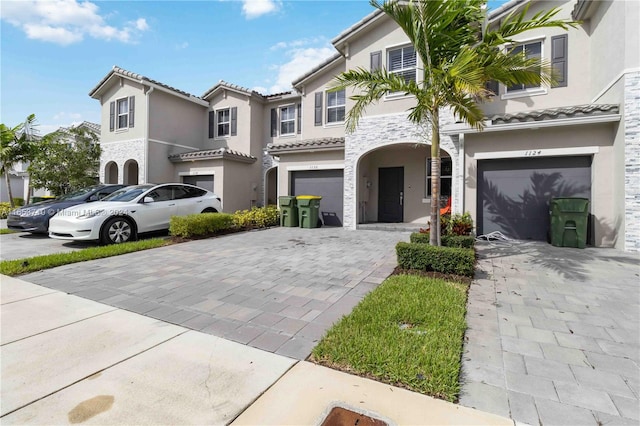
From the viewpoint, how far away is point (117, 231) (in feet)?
26.5

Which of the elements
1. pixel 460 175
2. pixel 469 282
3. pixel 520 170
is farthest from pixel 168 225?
pixel 520 170

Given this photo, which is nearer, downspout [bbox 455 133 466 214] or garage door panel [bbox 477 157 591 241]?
garage door panel [bbox 477 157 591 241]

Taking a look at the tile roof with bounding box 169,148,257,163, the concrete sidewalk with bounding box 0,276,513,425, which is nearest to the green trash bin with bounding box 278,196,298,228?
the tile roof with bounding box 169,148,257,163

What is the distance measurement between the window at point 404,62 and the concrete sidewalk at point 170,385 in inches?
404

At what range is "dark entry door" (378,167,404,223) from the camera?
12.5 metres

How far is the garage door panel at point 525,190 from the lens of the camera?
8.21 meters

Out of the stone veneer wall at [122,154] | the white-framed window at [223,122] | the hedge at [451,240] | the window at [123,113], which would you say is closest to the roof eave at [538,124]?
the hedge at [451,240]

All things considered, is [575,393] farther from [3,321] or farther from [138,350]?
[3,321]

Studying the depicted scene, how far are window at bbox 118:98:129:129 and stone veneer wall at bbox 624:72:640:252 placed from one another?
1967 cm

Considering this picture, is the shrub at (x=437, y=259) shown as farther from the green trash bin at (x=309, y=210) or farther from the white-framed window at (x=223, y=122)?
the white-framed window at (x=223, y=122)

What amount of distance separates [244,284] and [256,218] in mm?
7010

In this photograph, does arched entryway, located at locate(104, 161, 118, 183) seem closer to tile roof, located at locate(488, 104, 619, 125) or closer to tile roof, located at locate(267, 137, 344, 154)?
tile roof, located at locate(267, 137, 344, 154)

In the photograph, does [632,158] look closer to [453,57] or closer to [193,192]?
[453,57]

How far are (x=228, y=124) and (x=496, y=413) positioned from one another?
16882 mm
